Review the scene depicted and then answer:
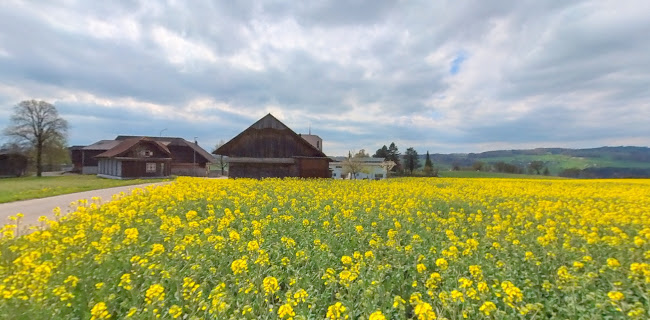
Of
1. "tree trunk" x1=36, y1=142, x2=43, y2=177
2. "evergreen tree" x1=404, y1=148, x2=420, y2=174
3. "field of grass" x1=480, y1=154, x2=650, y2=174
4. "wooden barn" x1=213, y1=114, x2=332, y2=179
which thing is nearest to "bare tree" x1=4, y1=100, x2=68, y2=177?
"tree trunk" x1=36, y1=142, x2=43, y2=177

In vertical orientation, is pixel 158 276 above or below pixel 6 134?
below

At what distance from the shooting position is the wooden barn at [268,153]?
1083 inches

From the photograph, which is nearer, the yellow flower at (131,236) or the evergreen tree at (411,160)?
the yellow flower at (131,236)

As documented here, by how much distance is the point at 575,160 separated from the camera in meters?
99.1

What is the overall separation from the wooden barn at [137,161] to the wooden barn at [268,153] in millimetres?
22100

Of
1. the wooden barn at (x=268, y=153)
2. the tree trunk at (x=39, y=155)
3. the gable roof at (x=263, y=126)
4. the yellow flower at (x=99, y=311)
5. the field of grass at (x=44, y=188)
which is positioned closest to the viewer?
the yellow flower at (x=99, y=311)

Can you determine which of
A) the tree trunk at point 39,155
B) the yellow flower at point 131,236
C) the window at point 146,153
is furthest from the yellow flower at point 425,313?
the tree trunk at point 39,155

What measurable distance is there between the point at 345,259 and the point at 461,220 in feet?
15.1

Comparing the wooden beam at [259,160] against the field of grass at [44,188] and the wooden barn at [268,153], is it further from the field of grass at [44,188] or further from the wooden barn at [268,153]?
the field of grass at [44,188]

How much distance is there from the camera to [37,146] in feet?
152

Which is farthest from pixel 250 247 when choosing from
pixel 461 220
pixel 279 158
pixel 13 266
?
pixel 279 158

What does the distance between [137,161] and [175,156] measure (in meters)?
16.8

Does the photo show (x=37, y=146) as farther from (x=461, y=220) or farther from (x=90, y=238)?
(x=461, y=220)

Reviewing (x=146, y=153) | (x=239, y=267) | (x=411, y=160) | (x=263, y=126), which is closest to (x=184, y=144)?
(x=146, y=153)
